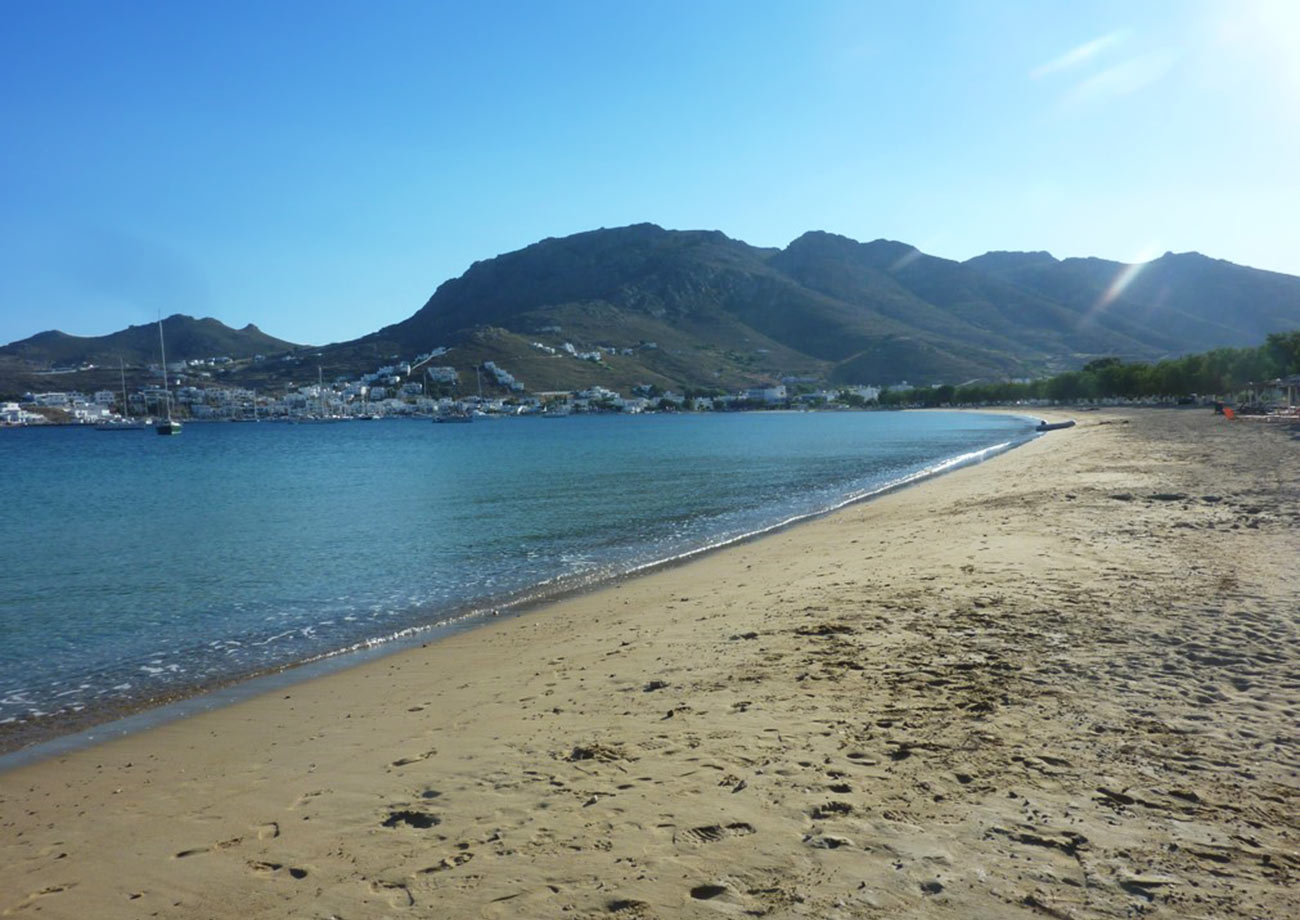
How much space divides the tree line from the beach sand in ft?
276

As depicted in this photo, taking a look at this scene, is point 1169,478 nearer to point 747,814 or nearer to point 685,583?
point 685,583

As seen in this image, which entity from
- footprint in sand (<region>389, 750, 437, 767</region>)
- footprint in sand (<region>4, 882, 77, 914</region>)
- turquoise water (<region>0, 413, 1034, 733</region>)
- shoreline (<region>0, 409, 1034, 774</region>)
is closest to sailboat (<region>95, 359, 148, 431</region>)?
turquoise water (<region>0, 413, 1034, 733</region>)

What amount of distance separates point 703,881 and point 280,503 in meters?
31.2

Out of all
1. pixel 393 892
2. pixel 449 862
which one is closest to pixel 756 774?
pixel 449 862

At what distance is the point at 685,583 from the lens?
1388cm

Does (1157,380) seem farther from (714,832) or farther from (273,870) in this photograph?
(273,870)

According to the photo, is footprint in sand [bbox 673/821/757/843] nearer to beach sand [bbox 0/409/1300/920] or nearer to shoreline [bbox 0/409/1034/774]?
beach sand [bbox 0/409/1300/920]

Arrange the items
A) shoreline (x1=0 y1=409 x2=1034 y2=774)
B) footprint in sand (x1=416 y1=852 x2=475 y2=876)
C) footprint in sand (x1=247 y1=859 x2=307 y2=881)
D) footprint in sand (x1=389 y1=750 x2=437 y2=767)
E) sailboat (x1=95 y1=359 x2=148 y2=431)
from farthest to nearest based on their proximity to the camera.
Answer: sailboat (x1=95 y1=359 x2=148 y2=431) < shoreline (x1=0 y1=409 x2=1034 y2=774) < footprint in sand (x1=389 y1=750 x2=437 y2=767) < footprint in sand (x1=247 y1=859 x2=307 y2=881) < footprint in sand (x1=416 y1=852 x2=475 y2=876)

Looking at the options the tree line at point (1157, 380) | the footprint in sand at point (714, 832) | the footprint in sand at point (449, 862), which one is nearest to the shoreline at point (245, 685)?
the footprint in sand at point (449, 862)

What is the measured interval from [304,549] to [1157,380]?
113243 mm

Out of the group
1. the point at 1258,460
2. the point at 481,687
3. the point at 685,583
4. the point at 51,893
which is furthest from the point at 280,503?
the point at 1258,460

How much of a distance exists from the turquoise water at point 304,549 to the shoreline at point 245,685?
0.44 ft

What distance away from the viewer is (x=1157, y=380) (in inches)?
4178

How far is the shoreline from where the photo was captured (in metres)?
8.05
